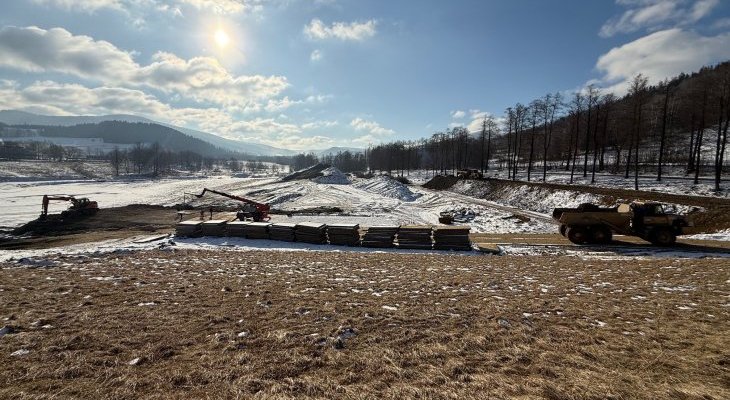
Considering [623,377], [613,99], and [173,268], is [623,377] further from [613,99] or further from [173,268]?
[613,99]

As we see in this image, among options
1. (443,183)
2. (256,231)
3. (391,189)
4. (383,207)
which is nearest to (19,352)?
(256,231)

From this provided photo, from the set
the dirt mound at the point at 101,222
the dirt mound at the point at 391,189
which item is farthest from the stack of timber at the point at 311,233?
the dirt mound at the point at 391,189

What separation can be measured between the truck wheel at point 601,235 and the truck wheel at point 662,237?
2003 mm

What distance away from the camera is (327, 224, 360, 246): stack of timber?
2133 cm

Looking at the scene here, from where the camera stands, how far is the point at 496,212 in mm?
36406

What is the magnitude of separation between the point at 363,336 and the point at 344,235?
15.2 meters

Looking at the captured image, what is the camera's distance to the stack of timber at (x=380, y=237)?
69.2 feet

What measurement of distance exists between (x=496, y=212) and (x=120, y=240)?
33.7 m

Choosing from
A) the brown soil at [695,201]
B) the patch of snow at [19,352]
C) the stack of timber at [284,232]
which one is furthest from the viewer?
the brown soil at [695,201]

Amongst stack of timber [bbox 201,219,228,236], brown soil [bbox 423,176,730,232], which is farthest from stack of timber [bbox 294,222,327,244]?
brown soil [bbox 423,176,730,232]

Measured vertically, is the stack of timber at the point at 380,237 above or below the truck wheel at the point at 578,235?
below

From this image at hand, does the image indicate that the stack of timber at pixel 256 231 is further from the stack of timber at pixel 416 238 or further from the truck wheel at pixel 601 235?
the truck wheel at pixel 601 235

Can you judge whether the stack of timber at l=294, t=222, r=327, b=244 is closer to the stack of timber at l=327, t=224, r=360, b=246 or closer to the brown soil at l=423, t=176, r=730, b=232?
the stack of timber at l=327, t=224, r=360, b=246

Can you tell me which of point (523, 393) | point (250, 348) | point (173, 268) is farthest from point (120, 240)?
point (523, 393)
